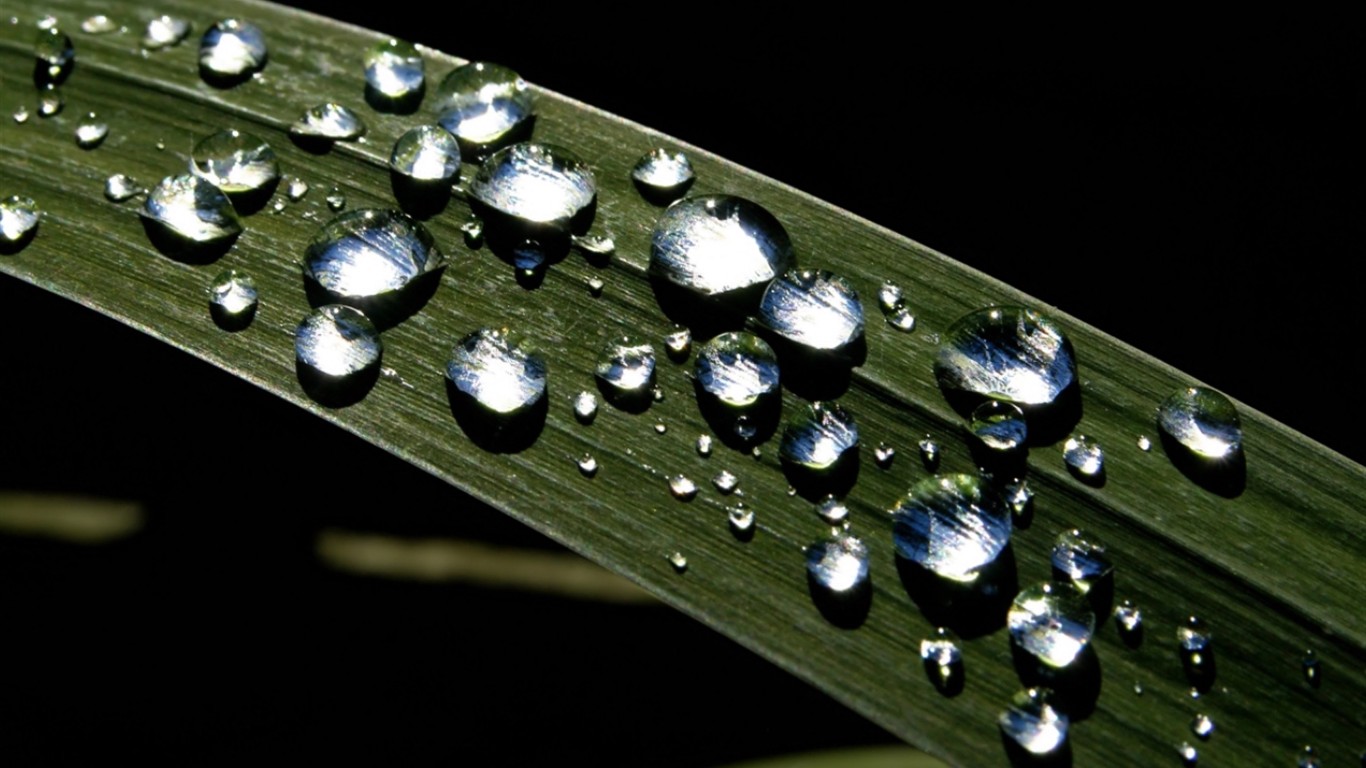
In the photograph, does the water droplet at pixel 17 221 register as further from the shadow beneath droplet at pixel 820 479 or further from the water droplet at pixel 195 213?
the shadow beneath droplet at pixel 820 479

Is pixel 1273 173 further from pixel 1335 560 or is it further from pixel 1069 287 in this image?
pixel 1335 560

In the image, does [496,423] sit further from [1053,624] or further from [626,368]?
[1053,624]

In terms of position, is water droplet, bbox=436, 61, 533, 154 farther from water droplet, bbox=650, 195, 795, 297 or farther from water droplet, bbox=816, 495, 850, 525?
water droplet, bbox=816, 495, 850, 525

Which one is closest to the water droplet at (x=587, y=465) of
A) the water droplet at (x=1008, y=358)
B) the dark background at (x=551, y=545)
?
the water droplet at (x=1008, y=358)

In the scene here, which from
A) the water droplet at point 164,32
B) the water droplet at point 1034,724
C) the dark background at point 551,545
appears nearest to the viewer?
the water droplet at point 1034,724

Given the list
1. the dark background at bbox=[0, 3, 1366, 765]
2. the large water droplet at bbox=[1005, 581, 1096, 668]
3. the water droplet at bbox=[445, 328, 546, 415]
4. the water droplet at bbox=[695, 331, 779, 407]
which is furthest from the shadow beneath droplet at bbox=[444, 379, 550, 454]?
the dark background at bbox=[0, 3, 1366, 765]

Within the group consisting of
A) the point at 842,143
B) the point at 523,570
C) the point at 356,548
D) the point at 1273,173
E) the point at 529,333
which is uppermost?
the point at 1273,173

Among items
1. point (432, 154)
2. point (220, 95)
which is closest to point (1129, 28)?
point (432, 154)
